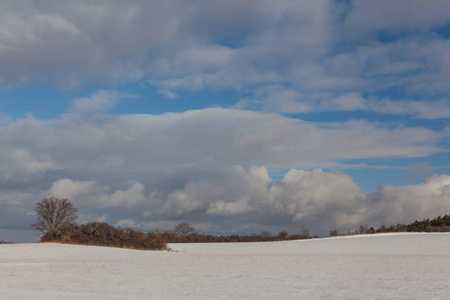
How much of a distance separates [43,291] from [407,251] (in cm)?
1642

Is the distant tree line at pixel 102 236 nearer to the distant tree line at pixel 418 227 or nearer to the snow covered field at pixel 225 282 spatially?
the snow covered field at pixel 225 282

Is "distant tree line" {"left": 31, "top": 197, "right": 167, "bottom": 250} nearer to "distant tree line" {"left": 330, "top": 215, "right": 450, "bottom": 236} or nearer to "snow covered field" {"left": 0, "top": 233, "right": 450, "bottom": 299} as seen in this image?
"snow covered field" {"left": 0, "top": 233, "right": 450, "bottom": 299}

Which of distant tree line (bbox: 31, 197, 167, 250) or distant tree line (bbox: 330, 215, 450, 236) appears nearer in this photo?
distant tree line (bbox: 31, 197, 167, 250)

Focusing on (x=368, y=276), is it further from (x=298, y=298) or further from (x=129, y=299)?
(x=129, y=299)

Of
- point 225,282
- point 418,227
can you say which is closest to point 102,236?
point 225,282

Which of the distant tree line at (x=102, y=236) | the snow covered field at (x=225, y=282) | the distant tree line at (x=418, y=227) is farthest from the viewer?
the distant tree line at (x=418, y=227)

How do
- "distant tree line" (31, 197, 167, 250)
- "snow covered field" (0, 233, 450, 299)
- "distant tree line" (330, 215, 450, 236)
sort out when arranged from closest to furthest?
"snow covered field" (0, 233, 450, 299), "distant tree line" (31, 197, 167, 250), "distant tree line" (330, 215, 450, 236)

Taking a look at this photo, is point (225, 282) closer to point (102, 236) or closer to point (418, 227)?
point (102, 236)

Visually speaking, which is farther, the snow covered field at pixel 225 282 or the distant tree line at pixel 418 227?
the distant tree line at pixel 418 227

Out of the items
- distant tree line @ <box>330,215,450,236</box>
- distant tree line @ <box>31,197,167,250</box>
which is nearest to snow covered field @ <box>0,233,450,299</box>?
distant tree line @ <box>31,197,167,250</box>

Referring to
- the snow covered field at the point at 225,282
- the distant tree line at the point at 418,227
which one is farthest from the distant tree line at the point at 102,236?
the distant tree line at the point at 418,227

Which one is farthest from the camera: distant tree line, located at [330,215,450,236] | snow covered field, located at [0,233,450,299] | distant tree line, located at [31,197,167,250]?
distant tree line, located at [330,215,450,236]

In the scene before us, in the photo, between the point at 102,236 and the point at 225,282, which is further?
the point at 102,236

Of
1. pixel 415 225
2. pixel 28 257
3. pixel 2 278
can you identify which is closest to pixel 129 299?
pixel 2 278
